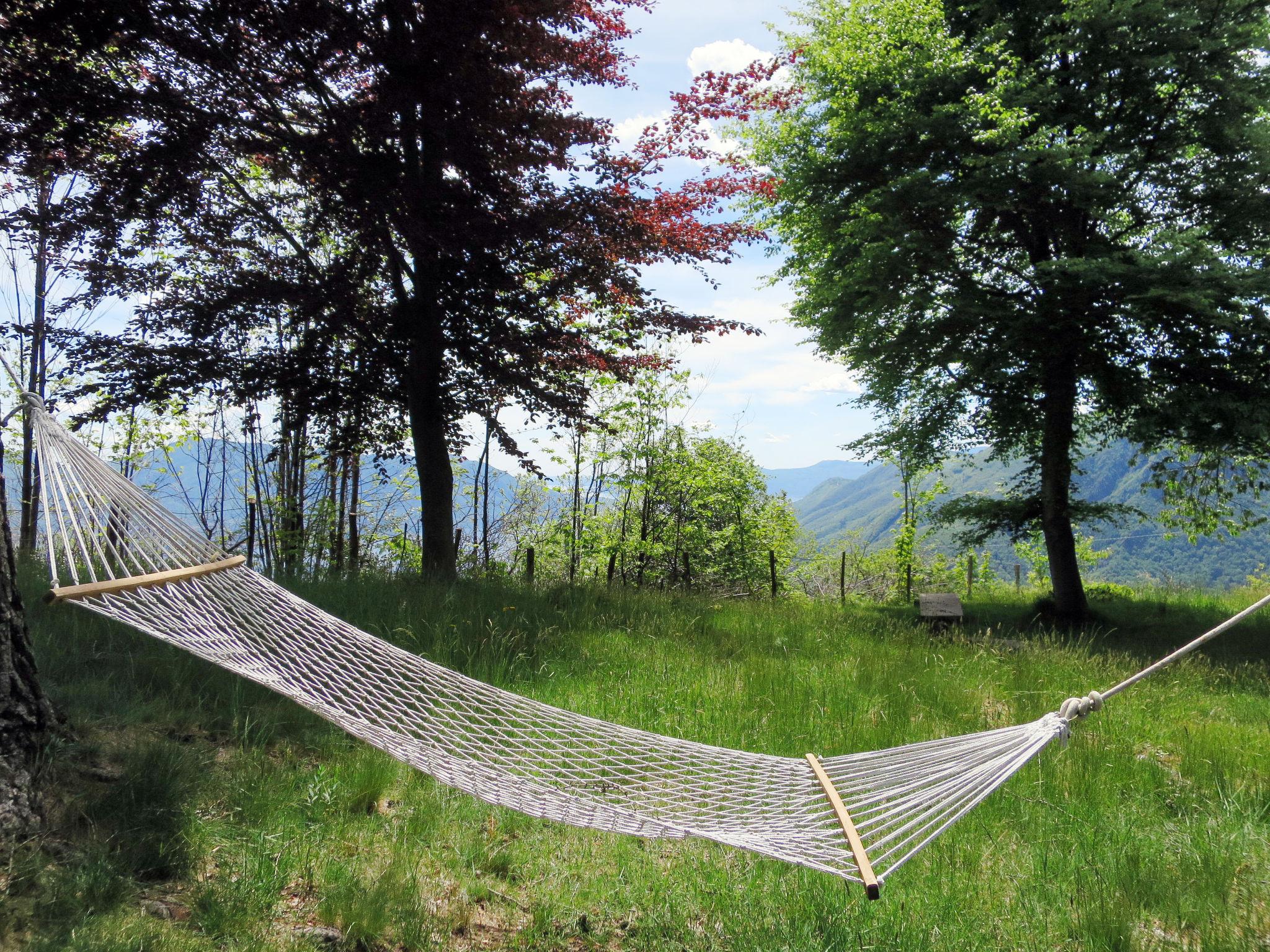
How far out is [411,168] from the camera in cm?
441

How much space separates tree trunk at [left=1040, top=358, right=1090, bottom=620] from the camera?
23.1ft

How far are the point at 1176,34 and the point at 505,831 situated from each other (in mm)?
7592

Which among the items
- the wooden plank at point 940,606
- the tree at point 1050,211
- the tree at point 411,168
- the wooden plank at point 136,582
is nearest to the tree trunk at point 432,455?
the tree at point 411,168

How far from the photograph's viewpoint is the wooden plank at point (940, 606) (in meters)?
5.41

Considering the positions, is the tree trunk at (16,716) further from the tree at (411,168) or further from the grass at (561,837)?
the tree at (411,168)

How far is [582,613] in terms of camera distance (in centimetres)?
439

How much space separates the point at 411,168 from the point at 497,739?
142 inches

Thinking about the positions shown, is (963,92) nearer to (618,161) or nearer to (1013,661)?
(618,161)

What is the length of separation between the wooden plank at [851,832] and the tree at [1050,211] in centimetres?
526

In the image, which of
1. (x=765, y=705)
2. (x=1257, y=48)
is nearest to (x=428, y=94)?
(x=765, y=705)

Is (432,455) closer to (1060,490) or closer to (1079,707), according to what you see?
(1079,707)

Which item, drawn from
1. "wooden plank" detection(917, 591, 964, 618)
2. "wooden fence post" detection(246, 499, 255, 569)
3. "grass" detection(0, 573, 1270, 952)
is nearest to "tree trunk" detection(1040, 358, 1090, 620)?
"wooden plank" detection(917, 591, 964, 618)

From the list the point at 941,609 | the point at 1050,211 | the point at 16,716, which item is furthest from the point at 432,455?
the point at 1050,211

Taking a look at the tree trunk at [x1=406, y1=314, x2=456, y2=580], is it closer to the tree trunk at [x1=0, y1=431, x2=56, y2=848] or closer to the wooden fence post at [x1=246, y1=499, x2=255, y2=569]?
the wooden fence post at [x1=246, y1=499, x2=255, y2=569]
